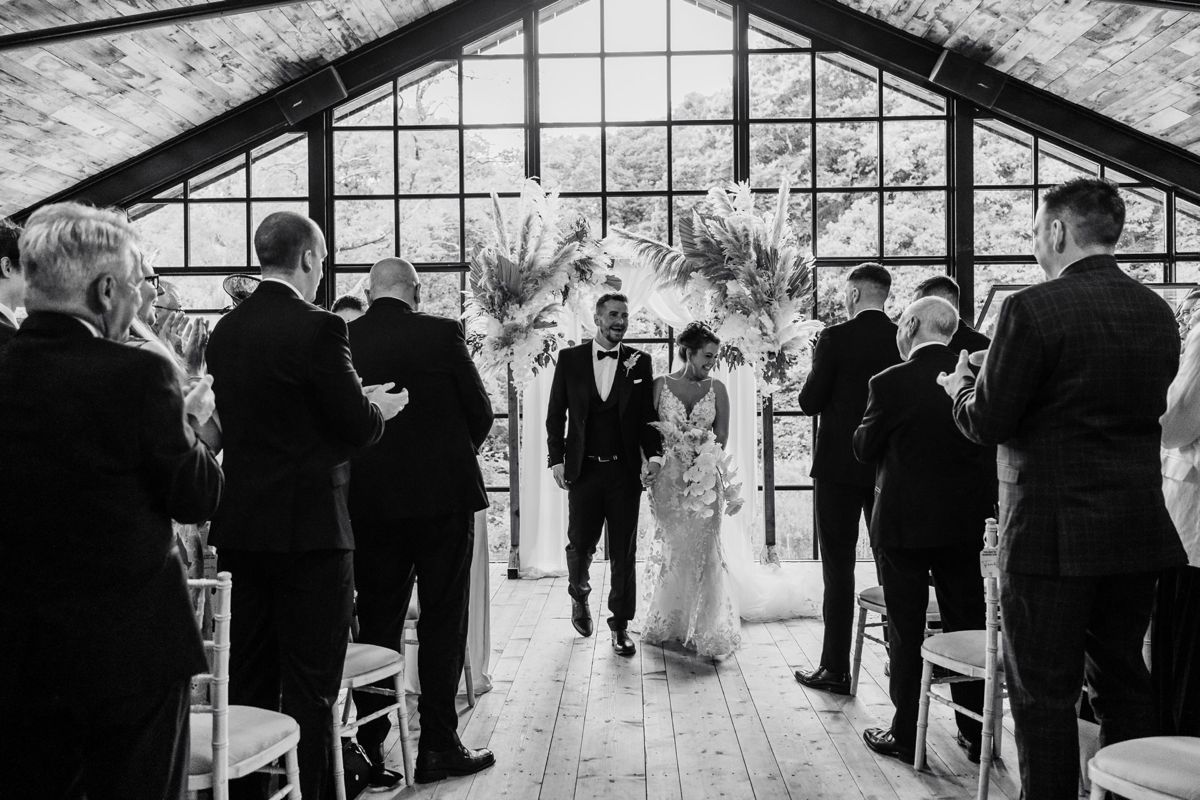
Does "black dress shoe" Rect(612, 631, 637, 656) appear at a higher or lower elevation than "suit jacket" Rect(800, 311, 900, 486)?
lower

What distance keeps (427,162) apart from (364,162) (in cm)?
50

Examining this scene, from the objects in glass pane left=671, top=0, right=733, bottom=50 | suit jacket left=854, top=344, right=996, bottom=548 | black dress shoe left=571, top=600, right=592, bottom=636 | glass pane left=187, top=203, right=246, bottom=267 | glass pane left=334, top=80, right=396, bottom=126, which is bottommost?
black dress shoe left=571, top=600, right=592, bottom=636

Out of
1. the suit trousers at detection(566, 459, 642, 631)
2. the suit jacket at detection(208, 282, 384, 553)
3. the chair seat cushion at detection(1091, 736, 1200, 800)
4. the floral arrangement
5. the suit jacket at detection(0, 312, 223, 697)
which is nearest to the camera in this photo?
Answer: the suit jacket at detection(0, 312, 223, 697)

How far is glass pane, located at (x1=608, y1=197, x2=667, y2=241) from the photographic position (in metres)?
7.96

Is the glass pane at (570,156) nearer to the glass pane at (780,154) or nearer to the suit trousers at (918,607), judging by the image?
the glass pane at (780,154)

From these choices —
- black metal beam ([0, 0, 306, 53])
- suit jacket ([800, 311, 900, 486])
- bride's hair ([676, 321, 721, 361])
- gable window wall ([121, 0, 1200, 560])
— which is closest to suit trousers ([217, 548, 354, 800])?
suit jacket ([800, 311, 900, 486])

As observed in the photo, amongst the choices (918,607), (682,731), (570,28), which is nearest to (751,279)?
(918,607)

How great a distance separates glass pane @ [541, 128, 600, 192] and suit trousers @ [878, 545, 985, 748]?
5.17m

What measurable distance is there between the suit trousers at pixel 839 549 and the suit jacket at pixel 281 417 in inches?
91.5

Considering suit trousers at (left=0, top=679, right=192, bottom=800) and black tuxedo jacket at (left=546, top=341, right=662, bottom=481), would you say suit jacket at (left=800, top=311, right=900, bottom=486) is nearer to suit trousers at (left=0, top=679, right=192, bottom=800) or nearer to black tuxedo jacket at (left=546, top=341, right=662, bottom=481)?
black tuxedo jacket at (left=546, top=341, right=662, bottom=481)

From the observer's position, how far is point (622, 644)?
5020 mm

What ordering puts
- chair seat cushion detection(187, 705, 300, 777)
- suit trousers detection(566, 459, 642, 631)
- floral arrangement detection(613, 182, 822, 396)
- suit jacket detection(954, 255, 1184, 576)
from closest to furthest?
1. chair seat cushion detection(187, 705, 300, 777)
2. suit jacket detection(954, 255, 1184, 576)
3. suit trousers detection(566, 459, 642, 631)
4. floral arrangement detection(613, 182, 822, 396)

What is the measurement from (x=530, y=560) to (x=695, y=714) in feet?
10.6

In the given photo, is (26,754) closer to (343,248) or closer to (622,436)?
(622,436)
